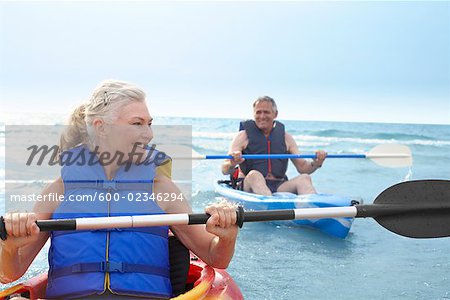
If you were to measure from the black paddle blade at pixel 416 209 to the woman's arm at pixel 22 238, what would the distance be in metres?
1.28

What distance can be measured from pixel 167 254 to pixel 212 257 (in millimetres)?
169

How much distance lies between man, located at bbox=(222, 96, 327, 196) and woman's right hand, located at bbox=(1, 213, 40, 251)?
145 inches

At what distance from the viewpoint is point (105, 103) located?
2045 millimetres

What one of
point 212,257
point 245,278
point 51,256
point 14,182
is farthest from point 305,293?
point 14,182

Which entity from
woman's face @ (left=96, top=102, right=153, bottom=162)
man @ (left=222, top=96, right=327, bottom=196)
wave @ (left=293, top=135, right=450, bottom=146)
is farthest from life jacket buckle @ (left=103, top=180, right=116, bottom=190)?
wave @ (left=293, top=135, right=450, bottom=146)

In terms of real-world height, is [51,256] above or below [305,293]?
above

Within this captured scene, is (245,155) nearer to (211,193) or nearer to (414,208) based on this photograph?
(211,193)

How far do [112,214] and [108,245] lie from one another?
130 millimetres

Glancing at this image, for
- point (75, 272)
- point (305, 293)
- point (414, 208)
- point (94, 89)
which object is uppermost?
point (94, 89)

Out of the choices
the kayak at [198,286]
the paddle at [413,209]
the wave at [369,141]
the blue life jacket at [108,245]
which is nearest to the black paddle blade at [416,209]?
the paddle at [413,209]

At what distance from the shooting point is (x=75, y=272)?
1967mm

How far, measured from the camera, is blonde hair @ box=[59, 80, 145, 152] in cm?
204

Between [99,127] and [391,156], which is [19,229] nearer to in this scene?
[99,127]

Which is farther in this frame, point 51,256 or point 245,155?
point 245,155
